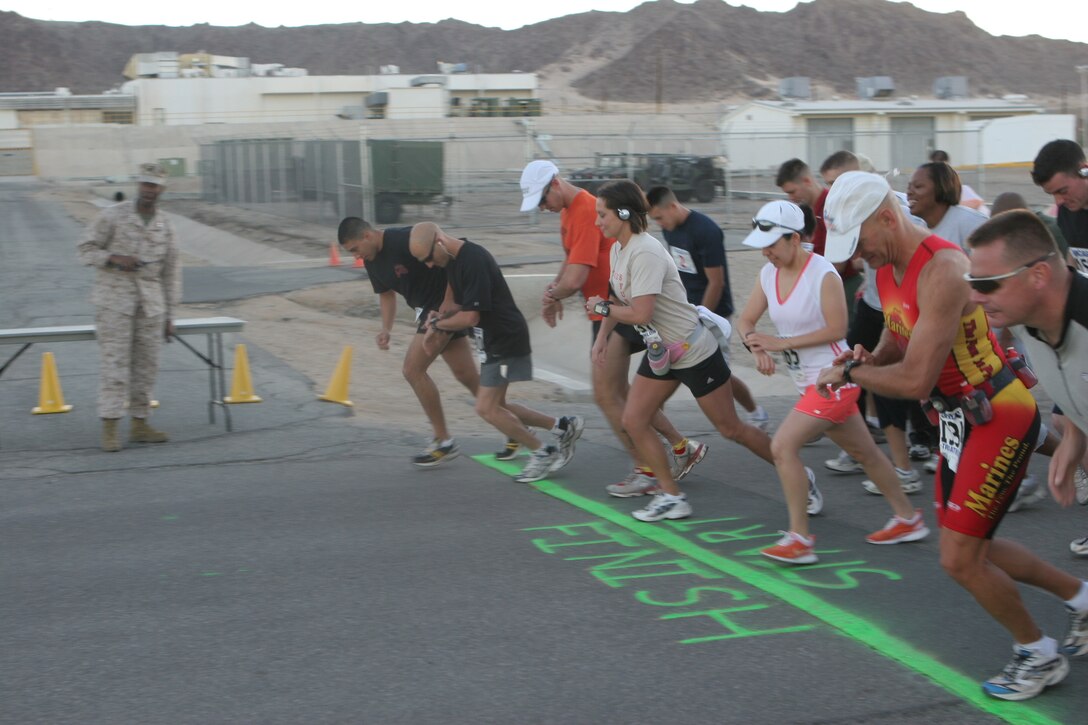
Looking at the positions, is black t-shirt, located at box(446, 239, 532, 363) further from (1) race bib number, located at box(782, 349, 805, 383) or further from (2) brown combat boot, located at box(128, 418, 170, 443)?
(2) brown combat boot, located at box(128, 418, 170, 443)

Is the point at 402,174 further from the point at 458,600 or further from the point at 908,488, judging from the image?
the point at 458,600

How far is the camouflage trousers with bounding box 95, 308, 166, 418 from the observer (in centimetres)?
854

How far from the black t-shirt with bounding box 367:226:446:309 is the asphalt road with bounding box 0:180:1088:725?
4.07 ft

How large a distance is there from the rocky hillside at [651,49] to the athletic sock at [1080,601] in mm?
109294

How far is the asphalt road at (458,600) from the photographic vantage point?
4.21 meters

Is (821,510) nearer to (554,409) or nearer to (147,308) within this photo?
(554,409)

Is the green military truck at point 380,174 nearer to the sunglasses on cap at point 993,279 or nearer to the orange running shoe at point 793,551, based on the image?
the orange running shoe at point 793,551

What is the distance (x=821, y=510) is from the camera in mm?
6820

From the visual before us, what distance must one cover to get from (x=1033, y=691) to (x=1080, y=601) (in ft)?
1.50

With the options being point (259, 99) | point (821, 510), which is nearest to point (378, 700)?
point (821, 510)

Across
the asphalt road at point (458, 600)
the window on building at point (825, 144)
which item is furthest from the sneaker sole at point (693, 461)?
the window on building at point (825, 144)

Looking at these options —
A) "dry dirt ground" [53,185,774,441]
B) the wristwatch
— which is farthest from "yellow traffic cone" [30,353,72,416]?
the wristwatch

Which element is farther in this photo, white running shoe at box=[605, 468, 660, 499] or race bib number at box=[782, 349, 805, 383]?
white running shoe at box=[605, 468, 660, 499]

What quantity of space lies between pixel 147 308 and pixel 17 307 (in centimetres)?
897
